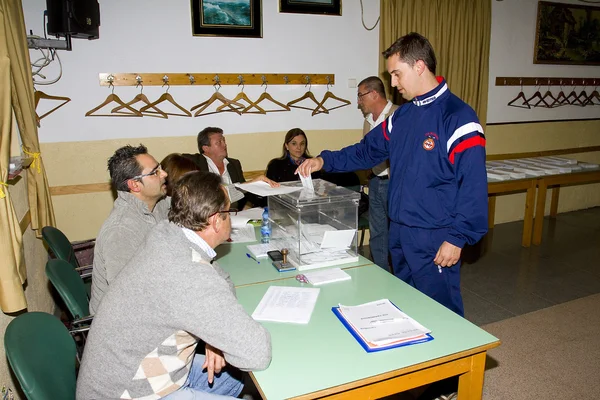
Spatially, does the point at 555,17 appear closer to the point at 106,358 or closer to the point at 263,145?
the point at 263,145

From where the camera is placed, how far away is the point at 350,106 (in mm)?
4750

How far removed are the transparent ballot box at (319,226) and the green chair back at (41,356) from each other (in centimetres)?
109

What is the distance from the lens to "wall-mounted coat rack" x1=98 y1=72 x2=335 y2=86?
12.6 feet

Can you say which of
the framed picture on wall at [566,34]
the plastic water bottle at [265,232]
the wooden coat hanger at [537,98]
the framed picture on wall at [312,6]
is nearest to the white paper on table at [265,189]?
the plastic water bottle at [265,232]

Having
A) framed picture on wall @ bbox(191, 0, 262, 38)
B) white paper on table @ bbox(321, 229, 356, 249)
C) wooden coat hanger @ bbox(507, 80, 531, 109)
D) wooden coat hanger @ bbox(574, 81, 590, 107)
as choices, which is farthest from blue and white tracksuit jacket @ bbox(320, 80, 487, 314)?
wooden coat hanger @ bbox(574, 81, 590, 107)

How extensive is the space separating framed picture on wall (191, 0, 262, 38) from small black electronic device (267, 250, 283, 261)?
249cm

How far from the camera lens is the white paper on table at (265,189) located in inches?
92.2

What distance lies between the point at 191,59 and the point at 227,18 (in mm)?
495

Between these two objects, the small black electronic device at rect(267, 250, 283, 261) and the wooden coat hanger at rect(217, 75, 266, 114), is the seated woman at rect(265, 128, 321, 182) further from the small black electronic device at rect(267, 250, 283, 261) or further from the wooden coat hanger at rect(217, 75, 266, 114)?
the small black electronic device at rect(267, 250, 283, 261)

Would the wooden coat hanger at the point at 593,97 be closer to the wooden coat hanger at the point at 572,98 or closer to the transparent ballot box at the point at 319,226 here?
the wooden coat hanger at the point at 572,98

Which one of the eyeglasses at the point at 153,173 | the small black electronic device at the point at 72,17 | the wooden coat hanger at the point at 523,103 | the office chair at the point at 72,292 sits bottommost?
the office chair at the point at 72,292

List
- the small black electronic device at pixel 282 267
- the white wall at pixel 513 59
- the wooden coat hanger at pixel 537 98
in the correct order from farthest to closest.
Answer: the wooden coat hanger at pixel 537 98 → the white wall at pixel 513 59 → the small black electronic device at pixel 282 267

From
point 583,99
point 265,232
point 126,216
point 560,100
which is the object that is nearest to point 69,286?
point 126,216

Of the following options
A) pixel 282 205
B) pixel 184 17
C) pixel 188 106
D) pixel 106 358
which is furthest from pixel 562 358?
pixel 184 17
